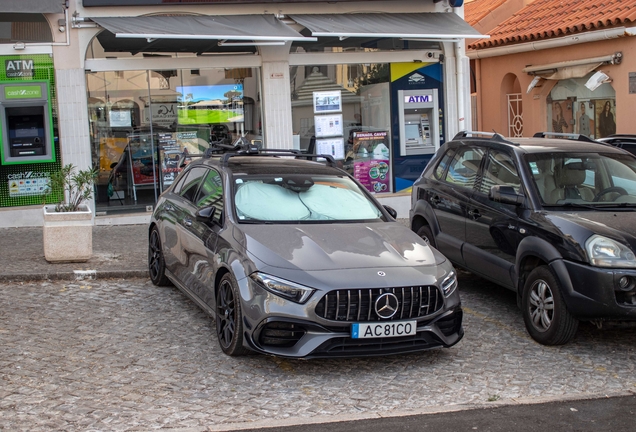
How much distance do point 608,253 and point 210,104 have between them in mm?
8860

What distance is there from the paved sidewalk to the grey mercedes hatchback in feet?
6.85

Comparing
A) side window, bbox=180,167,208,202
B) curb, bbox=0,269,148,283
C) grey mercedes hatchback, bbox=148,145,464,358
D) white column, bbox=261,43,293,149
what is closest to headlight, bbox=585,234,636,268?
grey mercedes hatchback, bbox=148,145,464,358

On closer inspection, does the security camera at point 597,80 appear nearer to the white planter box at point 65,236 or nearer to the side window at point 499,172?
the side window at point 499,172

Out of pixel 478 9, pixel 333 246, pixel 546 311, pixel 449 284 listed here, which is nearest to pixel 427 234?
pixel 546 311

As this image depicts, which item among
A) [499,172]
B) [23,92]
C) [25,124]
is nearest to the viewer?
[499,172]

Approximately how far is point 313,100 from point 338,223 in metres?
7.57

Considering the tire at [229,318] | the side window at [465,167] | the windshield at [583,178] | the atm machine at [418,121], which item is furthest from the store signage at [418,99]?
the tire at [229,318]

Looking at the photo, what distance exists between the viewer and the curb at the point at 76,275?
9.38 metres

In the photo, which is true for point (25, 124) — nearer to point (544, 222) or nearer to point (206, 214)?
point (206, 214)

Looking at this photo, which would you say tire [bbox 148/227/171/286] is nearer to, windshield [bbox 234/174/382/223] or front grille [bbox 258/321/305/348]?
windshield [bbox 234/174/382/223]

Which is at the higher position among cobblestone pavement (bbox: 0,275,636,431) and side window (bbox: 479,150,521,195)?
side window (bbox: 479,150,521,195)

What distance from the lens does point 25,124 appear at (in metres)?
12.9

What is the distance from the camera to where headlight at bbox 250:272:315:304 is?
19.6 ft

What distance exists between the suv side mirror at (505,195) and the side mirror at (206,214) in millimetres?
2533
